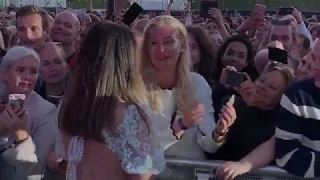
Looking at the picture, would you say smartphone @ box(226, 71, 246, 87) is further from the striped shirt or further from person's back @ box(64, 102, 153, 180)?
person's back @ box(64, 102, 153, 180)

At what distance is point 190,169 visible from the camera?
10.2 feet

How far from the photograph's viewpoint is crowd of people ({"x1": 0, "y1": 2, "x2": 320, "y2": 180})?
2.72 meters

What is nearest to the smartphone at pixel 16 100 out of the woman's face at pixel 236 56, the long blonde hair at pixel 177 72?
the long blonde hair at pixel 177 72

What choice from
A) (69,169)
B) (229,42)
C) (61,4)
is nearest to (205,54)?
(229,42)

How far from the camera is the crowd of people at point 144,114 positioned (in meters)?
2.72

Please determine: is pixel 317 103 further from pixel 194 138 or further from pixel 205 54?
pixel 205 54


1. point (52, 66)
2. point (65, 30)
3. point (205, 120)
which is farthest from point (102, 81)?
point (65, 30)

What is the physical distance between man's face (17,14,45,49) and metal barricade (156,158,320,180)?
2330mm

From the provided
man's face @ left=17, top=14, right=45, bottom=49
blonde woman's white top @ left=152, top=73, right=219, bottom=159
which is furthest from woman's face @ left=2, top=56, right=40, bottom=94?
man's face @ left=17, top=14, right=45, bottom=49

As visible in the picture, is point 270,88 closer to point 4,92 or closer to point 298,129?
point 298,129

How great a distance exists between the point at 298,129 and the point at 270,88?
605mm

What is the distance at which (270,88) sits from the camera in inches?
145

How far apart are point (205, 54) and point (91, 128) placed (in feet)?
8.25

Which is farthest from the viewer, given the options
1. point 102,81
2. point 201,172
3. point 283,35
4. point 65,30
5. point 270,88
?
point 65,30
